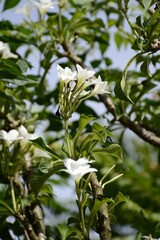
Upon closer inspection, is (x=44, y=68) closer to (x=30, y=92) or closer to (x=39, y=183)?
(x=30, y=92)

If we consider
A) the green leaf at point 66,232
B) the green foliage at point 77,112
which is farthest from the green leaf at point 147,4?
the green leaf at point 66,232

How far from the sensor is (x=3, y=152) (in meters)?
1.13

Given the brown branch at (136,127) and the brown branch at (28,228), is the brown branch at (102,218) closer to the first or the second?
the brown branch at (28,228)

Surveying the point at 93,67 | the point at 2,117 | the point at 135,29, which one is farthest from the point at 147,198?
the point at 135,29

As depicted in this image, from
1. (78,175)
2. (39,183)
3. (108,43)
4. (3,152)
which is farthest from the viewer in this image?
(108,43)

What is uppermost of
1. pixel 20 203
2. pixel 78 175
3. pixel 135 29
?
pixel 135 29

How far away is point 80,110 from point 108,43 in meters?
0.25

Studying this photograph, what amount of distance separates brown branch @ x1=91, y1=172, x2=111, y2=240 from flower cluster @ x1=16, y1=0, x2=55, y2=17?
62 cm

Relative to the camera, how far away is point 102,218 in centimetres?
96

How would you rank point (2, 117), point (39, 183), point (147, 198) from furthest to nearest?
point (147, 198) → point (2, 117) → point (39, 183)

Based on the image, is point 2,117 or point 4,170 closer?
point 4,170

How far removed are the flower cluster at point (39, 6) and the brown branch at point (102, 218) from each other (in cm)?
62

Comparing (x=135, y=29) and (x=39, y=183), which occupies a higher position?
(x=135, y=29)

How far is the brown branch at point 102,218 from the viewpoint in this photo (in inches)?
37.4
